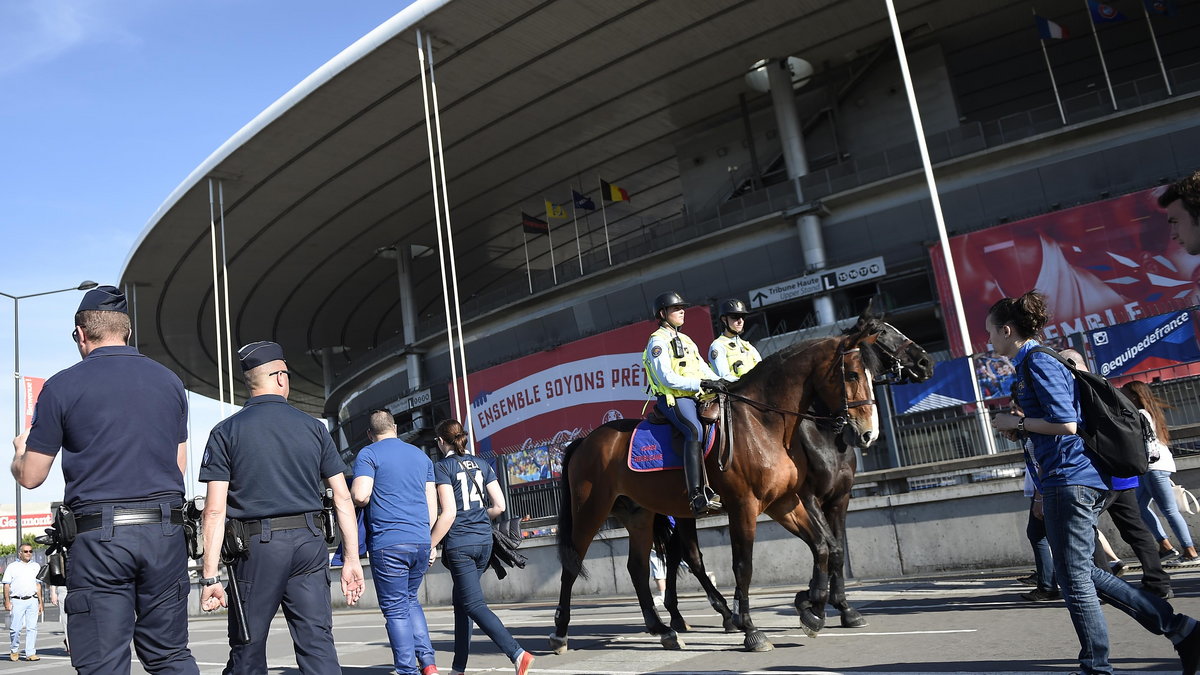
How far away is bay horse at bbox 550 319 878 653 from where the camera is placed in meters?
7.31

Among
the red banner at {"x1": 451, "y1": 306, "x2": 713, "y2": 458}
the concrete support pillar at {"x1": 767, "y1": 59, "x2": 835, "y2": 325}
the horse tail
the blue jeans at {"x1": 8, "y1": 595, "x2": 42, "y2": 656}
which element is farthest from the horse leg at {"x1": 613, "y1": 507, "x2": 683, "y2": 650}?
the concrete support pillar at {"x1": 767, "y1": 59, "x2": 835, "y2": 325}

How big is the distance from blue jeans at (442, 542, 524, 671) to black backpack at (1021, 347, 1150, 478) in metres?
4.00

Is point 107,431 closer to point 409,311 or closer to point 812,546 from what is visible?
point 812,546

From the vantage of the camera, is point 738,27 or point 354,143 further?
point 354,143

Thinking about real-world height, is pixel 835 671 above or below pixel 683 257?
below

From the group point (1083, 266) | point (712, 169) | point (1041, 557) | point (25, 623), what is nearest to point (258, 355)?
point (1041, 557)

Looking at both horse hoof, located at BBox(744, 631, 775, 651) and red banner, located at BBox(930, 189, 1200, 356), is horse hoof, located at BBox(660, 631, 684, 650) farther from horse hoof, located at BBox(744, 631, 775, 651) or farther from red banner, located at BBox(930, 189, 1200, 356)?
red banner, located at BBox(930, 189, 1200, 356)

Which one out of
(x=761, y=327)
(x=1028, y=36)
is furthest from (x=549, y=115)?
(x=1028, y=36)

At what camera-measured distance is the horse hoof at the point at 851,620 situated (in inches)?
289

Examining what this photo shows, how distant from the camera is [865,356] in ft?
24.9

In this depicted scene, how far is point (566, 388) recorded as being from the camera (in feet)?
114

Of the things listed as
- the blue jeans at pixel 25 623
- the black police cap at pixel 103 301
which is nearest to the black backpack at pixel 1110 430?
the black police cap at pixel 103 301

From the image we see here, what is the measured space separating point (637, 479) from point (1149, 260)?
23.1 meters

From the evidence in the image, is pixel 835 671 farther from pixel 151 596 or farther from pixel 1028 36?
pixel 1028 36
